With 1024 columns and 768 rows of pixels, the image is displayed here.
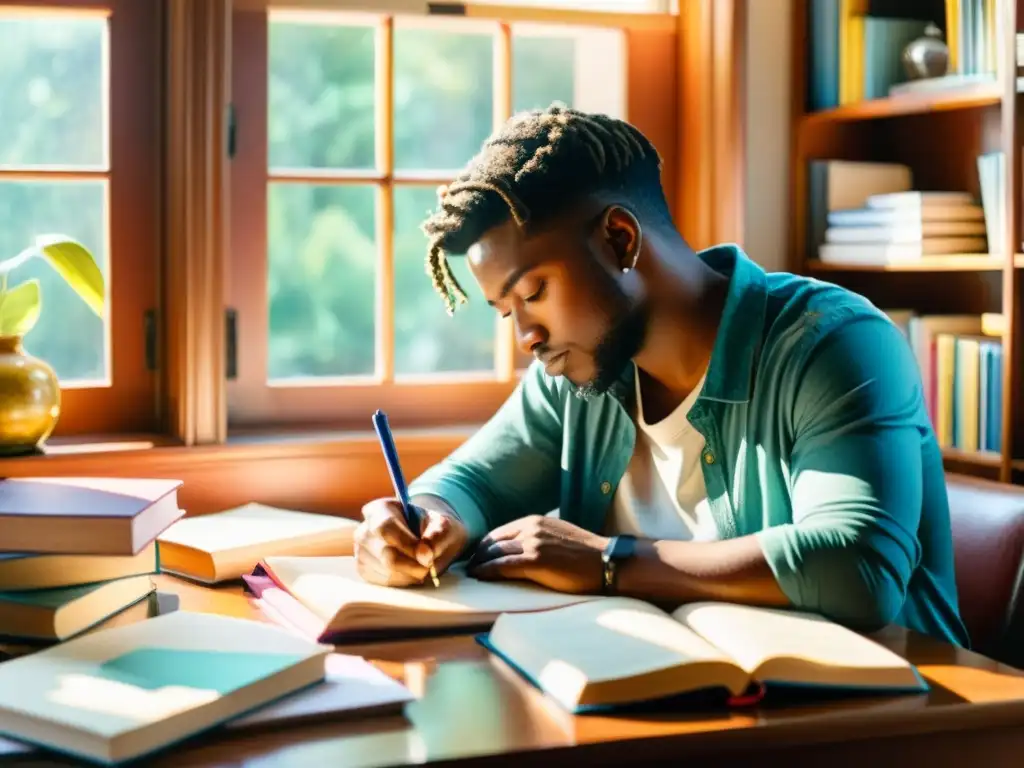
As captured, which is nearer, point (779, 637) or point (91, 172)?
point (779, 637)

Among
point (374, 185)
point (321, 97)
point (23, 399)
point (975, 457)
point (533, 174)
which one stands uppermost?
point (321, 97)

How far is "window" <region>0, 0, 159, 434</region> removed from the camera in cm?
219

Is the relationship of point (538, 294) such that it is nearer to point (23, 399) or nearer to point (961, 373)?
point (23, 399)

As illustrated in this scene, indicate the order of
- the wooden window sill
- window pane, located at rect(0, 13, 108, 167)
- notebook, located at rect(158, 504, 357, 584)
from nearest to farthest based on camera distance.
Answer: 1. notebook, located at rect(158, 504, 357, 584)
2. the wooden window sill
3. window pane, located at rect(0, 13, 108, 167)

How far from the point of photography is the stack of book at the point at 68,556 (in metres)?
1.29

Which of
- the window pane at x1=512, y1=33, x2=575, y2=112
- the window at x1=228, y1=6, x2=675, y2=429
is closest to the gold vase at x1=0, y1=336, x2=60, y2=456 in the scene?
the window at x1=228, y1=6, x2=675, y2=429

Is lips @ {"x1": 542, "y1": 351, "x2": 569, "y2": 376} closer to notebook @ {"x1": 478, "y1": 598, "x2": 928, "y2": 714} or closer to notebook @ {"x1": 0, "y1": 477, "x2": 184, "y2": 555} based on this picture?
notebook @ {"x1": 478, "y1": 598, "x2": 928, "y2": 714}

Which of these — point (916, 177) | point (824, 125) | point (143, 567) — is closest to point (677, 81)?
point (824, 125)

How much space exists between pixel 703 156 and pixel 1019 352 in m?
0.68

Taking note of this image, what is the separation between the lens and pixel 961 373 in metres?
2.38

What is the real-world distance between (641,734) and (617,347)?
668mm

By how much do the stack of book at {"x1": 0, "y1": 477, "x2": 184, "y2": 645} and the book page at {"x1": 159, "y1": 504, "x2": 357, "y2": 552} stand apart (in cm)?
24

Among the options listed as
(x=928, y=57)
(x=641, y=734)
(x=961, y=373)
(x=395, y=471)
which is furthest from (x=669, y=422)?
(x=928, y=57)

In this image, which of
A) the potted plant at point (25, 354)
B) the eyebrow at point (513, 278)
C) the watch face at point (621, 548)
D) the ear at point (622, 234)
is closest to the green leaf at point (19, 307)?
the potted plant at point (25, 354)
